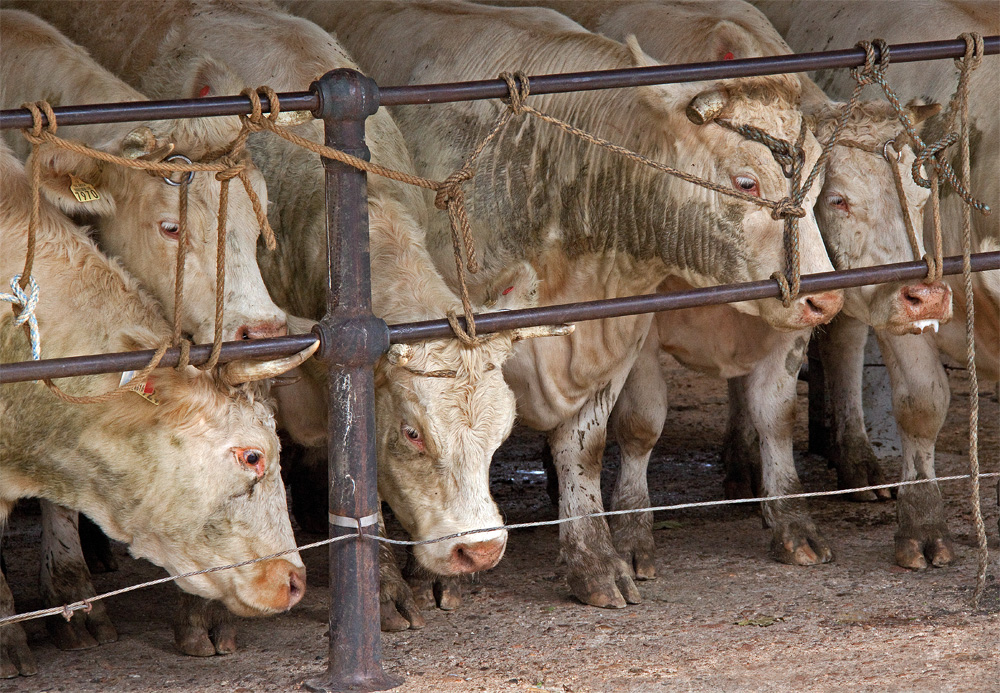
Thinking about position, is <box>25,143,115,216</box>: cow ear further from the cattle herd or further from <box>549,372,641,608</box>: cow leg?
<box>549,372,641,608</box>: cow leg

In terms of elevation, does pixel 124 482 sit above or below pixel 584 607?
above

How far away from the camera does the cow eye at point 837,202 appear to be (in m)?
4.86

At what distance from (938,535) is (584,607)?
1456mm

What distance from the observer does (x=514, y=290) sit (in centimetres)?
425

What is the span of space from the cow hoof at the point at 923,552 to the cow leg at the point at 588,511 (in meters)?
1.06

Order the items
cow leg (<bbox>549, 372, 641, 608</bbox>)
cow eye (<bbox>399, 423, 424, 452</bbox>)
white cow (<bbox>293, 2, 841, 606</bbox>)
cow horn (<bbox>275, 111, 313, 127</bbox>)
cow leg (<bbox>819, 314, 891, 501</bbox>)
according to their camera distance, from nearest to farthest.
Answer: cow horn (<bbox>275, 111, 313, 127</bbox>) < cow eye (<bbox>399, 423, 424, 452</bbox>) < white cow (<bbox>293, 2, 841, 606</bbox>) < cow leg (<bbox>549, 372, 641, 608</bbox>) < cow leg (<bbox>819, 314, 891, 501</bbox>)

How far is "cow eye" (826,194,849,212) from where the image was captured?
16.0 ft

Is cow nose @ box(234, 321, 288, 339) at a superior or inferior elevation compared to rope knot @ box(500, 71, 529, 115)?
inferior

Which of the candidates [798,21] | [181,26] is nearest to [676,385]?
[798,21]

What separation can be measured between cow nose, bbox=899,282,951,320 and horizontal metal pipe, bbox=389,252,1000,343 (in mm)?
603

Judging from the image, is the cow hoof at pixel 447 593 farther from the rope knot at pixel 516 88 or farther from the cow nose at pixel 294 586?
the rope knot at pixel 516 88

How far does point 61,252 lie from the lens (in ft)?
12.2

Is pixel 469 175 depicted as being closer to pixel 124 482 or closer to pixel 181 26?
pixel 124 482

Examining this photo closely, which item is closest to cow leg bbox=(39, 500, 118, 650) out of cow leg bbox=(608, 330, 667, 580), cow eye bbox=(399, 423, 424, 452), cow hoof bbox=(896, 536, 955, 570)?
cow eye bbox=(399, 423, 424, 452)
